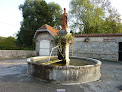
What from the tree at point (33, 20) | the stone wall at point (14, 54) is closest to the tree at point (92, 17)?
the tree at point (33, 20)

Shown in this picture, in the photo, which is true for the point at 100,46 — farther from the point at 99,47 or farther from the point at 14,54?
the point at 14,54

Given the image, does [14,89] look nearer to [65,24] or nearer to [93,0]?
[65,24]

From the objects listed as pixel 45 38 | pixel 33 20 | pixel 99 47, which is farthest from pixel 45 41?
pixel 33 20

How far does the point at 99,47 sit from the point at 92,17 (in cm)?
835

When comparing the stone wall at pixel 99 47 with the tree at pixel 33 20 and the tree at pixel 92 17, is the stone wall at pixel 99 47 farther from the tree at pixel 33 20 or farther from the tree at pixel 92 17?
the tree at pixel 33 20

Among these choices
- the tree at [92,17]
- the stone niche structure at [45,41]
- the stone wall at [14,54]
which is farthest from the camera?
the tree at [92,17]

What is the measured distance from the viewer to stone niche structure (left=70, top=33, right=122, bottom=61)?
419 inches

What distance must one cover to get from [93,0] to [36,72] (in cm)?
1896

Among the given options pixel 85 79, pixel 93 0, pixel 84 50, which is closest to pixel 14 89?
pixel 85 79

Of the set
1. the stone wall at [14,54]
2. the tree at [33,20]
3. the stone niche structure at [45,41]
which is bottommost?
the stone wall at [14,54]

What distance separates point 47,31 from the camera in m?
13.5

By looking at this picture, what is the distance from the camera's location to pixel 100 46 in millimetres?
11266

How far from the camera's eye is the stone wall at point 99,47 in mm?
10711

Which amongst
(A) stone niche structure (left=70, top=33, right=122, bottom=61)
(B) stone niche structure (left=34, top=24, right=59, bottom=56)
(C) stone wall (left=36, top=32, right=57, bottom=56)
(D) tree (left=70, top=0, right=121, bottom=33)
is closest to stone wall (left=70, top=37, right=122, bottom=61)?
(A) stone niche structure (left=70, top=33, right=122, bottom=61)
